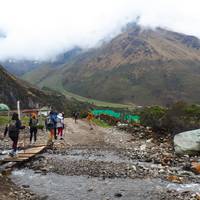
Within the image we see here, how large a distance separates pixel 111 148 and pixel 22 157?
10252mm

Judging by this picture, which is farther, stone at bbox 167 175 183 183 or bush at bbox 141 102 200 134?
bush at bbox 141 102 200 134

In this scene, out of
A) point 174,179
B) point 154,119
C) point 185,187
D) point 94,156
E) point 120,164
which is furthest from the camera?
point 154,119

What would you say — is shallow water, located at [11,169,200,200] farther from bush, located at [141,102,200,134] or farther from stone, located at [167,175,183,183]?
bush, located at [141,102,200,134]

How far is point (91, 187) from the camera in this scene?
59.6ft

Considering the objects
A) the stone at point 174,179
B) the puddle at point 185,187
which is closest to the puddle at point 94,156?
the stone at point 174,179

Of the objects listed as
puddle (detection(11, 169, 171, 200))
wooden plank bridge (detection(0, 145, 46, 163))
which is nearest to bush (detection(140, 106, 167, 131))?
wooden plank bridge (detection(0, 145, 46, 163))

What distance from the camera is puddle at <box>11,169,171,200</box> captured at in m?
16.9

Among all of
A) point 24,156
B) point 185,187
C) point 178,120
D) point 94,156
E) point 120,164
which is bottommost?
point 94,156

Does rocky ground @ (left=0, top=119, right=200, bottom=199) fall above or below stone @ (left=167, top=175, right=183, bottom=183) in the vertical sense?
below

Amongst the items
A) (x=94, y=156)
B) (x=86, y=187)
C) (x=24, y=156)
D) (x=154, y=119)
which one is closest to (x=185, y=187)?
(x=86, y=187)

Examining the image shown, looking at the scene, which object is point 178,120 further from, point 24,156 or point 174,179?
point 174,179

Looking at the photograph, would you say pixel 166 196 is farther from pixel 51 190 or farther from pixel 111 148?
pixel 111 148

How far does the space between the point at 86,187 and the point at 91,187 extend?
0.24 m

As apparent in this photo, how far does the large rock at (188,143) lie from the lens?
28188mm
